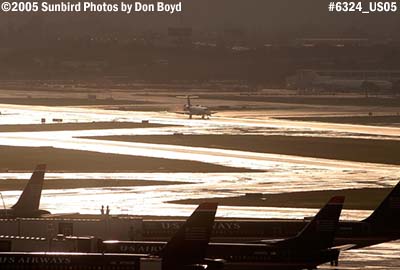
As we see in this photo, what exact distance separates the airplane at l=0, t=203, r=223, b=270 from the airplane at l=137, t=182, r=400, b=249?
13727 mm

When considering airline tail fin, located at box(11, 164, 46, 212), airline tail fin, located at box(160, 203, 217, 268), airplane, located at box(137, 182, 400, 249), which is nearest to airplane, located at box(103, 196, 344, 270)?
airline tail fin, located at box(160, 203, 217, 268)

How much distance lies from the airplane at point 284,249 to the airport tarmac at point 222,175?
5829 millimetres

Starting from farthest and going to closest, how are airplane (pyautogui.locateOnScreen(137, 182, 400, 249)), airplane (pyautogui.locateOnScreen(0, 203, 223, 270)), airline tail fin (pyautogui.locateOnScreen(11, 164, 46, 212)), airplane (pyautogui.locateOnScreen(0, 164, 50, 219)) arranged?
airline tail fin (pyautogui.locateOnScreen(11, 164, 46, 212))
airplane (pyautogui.locateOnScreen(0, 164, 50, 219))
airplane (pyautogui.locateOnScreen(137, 182, 400, 249))
airplane (pyautogui.locateOnScreen(0, 203, 223, 270))

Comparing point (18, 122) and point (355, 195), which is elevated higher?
point (18, 122)

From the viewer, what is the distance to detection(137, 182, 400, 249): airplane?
74875 mm

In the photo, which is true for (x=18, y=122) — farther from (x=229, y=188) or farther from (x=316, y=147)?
(x=229, y=188)

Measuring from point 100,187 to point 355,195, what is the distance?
19.0 m

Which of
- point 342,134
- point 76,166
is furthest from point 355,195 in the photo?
point 342,134

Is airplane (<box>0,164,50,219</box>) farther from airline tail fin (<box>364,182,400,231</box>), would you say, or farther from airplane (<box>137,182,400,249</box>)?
airline tail fin (<box>364,182,400,231</box>)

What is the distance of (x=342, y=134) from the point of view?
163500 millimetres

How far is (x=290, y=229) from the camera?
75.4 metres

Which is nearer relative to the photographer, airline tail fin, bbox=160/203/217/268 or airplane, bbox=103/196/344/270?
airline tail fin, bbox=160/203/217/268

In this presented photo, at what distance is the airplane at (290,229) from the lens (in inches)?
2948

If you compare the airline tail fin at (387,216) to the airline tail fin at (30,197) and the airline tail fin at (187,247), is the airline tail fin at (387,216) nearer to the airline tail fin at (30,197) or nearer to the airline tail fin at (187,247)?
the airline tail fin at (30,197)
